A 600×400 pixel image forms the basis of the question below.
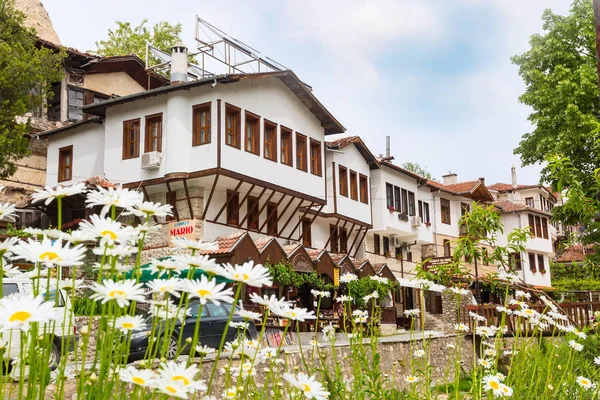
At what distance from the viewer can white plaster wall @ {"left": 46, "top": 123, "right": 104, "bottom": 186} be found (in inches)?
1031

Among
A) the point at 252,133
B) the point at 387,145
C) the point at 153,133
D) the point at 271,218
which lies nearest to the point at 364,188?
the point at 271,218

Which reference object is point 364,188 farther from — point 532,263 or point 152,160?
point 532,263

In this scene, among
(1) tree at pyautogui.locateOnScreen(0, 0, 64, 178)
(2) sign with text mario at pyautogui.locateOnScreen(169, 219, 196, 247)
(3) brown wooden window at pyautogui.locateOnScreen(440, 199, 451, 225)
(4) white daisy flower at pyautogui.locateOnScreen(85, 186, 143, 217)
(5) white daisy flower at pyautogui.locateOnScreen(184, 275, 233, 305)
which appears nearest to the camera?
(5) white daisy flower at pyautogui.locateOnScreen(184, 275, 233, 305)

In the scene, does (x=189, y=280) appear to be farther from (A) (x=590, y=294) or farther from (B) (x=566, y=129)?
(A) (x=590, y=294)

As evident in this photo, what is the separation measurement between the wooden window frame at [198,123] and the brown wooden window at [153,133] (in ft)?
4.40

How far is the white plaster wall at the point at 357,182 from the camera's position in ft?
98.4

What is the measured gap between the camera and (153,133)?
2433 centimetres

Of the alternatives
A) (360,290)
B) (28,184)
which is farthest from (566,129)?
(28,184)

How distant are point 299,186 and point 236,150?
3.81m

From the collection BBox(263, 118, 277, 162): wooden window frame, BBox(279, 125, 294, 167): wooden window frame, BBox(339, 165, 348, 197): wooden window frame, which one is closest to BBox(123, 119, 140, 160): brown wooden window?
BBox(263, 118, 277, 162): wooden window frame

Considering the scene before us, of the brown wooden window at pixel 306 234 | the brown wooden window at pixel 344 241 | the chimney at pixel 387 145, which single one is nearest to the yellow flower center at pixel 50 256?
the brown wooden window at pixel 306 234

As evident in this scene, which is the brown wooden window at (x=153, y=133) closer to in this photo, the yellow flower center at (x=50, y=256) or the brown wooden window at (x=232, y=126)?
the brown wooden window at (x=232, y=126)

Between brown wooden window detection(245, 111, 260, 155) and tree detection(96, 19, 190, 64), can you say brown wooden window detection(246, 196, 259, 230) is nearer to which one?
brown wooden window detection(245, 111, 260, 155)

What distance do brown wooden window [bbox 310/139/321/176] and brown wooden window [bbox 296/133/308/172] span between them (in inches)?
24.4
